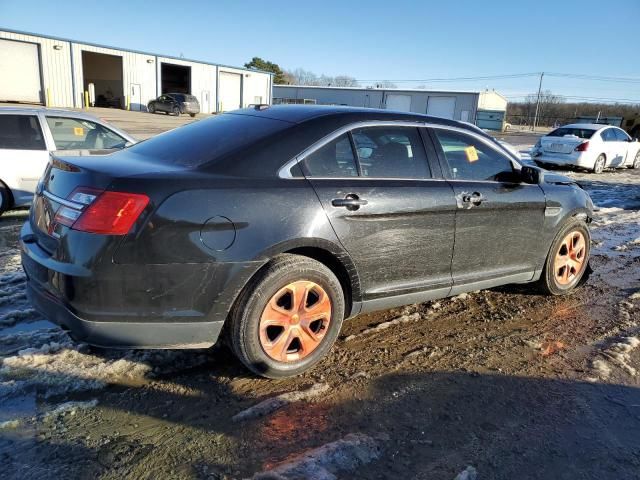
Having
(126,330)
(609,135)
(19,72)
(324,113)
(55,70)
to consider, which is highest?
(55,70)

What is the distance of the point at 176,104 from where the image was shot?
1489 inches

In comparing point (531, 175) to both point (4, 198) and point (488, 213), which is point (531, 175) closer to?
point (488, 213)

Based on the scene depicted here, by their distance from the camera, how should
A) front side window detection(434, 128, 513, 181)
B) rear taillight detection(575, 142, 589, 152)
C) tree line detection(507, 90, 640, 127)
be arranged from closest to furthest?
front side window detection(434, 128, 513, 181) → rear taillight detection(575, 142, 589, 152) → tree line detection(507, 90, 640, 127)

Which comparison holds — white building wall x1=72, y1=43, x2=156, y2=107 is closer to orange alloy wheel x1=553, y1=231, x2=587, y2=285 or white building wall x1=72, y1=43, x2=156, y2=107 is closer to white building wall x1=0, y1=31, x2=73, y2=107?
white building wall x1=0, y1=31, x2=73, y2=107

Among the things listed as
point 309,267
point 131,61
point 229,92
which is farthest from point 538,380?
point 229,92

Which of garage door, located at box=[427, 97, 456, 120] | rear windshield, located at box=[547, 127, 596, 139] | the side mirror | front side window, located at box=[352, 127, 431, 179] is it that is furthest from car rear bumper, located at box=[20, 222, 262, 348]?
garage door, located at box=[427, 97, 456, 120]

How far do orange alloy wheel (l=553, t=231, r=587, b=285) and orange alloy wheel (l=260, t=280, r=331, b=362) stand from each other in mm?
2662

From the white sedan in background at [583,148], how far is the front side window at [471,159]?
42.3ft

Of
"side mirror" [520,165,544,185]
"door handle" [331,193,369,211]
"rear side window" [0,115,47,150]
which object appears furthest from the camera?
"rear side window" [0,115,47,150]

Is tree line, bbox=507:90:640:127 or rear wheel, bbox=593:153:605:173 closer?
rear wheel, bbox=593:153:605:173

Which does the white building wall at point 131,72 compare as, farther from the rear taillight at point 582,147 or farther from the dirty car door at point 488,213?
the dirty car door at point 488,213

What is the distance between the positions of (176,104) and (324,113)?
37110 millimetres

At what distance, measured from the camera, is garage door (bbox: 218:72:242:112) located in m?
47.7

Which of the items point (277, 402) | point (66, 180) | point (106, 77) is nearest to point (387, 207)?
point (277, 402)
